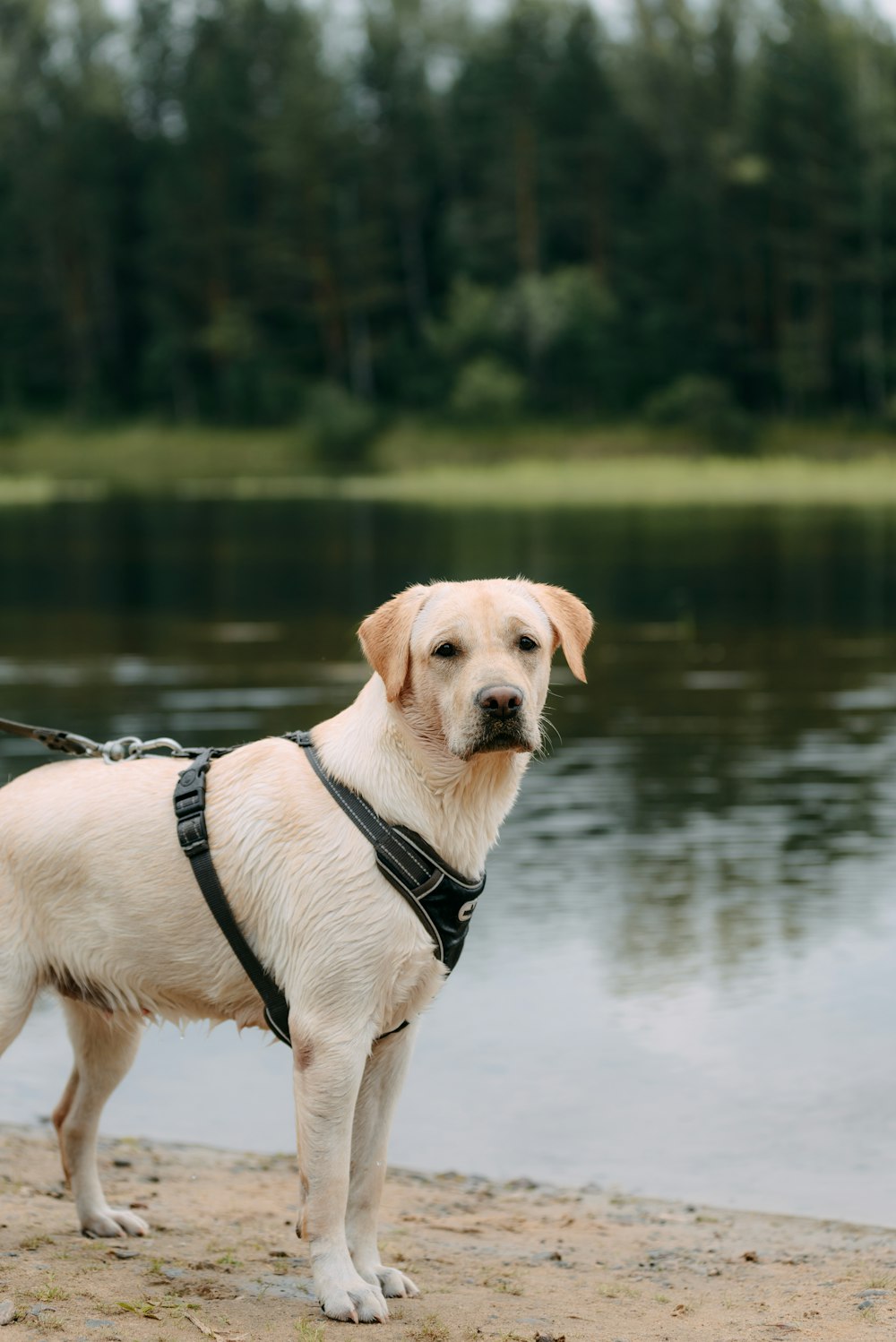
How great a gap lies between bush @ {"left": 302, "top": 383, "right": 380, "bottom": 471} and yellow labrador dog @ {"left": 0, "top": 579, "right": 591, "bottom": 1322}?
248ft

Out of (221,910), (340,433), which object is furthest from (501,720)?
(340,433)

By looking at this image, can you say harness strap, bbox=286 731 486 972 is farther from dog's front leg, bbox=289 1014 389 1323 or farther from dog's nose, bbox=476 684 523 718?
dog's nose, bbox=476 684 523 718

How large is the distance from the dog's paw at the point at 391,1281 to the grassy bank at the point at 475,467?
53.1m

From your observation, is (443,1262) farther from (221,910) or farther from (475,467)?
(475,467)

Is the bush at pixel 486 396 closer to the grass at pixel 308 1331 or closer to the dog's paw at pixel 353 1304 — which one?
the dog's paw at pixel 353 1304

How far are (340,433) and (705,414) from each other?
17.9 meters

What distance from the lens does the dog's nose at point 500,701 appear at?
503 centimetres

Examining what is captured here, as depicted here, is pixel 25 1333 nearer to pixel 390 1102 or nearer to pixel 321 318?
pixel 390 1102

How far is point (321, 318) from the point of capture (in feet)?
317

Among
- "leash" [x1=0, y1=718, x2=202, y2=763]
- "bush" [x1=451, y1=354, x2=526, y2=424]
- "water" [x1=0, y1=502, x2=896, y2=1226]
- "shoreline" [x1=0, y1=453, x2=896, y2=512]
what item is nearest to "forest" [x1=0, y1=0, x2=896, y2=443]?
"bush" [x1=451, y1=354, x2=526, y2=424]

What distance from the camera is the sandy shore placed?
507cm

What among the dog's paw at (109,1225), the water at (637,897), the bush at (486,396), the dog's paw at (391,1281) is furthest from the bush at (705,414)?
the dog's paw at (391,1281)

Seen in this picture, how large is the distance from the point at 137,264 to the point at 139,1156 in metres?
101


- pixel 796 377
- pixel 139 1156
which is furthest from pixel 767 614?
pixel 796 377
